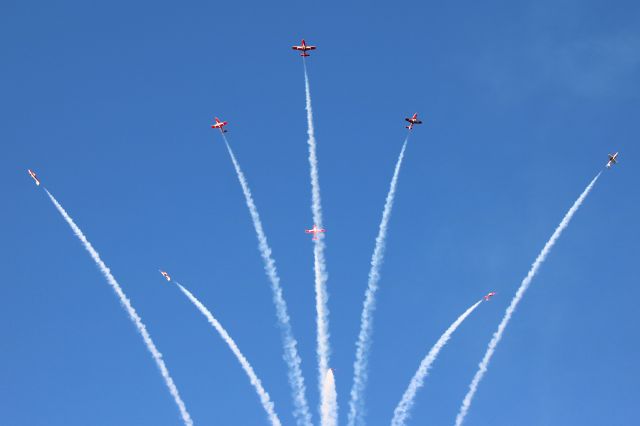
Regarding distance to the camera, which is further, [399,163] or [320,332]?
[399,163]

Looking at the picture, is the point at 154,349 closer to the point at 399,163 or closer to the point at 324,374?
the point at 324,374

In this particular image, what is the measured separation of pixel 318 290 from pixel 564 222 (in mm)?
40294

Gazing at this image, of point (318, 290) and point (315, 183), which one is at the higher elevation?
point (315, 183)

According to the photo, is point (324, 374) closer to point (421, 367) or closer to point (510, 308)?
point (421, 367)

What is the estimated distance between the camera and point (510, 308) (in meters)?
127

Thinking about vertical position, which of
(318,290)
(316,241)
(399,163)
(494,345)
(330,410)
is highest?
(399,163)

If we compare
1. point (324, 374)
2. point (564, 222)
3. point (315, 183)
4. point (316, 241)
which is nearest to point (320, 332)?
point (324, 374)

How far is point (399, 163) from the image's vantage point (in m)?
133

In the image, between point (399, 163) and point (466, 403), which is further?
point (399, 163)

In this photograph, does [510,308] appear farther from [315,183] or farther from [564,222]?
[315,183]

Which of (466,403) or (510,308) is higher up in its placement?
(510,308)

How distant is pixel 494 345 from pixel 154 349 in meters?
49.0

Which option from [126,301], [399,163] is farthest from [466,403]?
[126,301]

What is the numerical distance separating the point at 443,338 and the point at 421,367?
625cm
